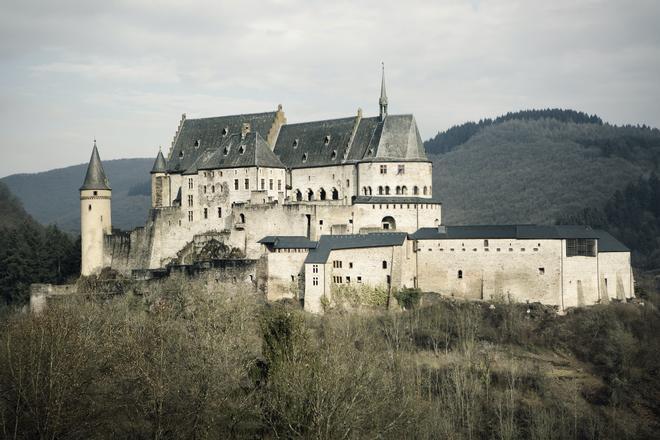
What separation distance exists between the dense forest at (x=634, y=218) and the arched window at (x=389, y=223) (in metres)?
52.5

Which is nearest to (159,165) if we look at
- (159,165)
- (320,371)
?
(159,165)

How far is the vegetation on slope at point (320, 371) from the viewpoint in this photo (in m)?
32.8

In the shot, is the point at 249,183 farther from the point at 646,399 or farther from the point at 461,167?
the point at 461,167

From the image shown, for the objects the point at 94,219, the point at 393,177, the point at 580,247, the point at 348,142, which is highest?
the point at 348,142

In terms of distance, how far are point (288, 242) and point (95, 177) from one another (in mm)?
17703

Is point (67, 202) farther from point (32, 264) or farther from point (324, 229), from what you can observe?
point (324, 229)

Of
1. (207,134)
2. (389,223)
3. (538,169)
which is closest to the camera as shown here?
(389,223)

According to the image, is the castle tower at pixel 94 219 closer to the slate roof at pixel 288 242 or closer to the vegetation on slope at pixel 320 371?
the vegetation on slope at pixel 320 371

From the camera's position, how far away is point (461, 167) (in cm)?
15062

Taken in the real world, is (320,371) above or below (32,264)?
below

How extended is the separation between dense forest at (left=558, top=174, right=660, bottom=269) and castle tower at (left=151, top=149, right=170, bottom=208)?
5736 cm

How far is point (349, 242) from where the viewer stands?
184 ft

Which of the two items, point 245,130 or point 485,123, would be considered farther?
point 485,123

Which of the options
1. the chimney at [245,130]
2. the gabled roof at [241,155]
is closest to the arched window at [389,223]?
the gabled roof at [241,155]
